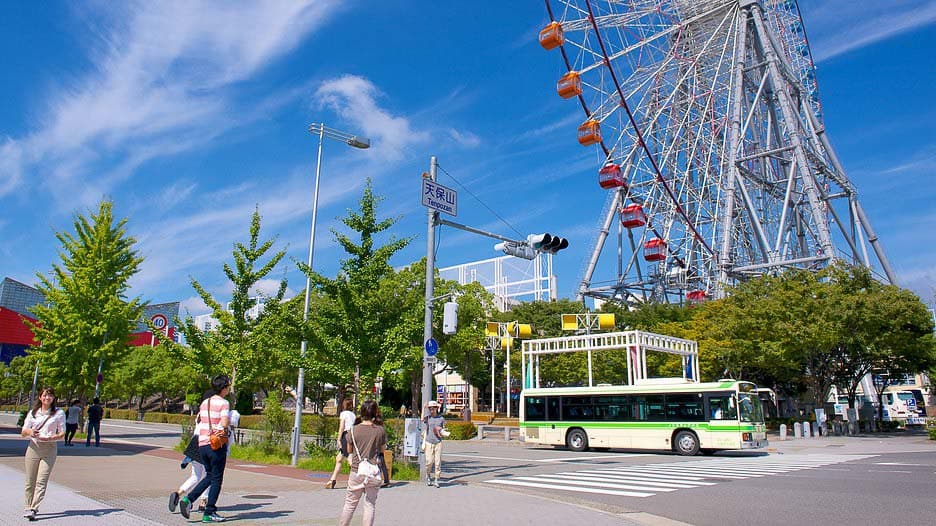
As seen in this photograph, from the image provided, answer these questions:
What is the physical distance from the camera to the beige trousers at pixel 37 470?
27.6 feet

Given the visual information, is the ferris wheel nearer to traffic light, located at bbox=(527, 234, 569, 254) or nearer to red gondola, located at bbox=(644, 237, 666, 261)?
red gondola, located at bbox=(644, 237, 666, 261)

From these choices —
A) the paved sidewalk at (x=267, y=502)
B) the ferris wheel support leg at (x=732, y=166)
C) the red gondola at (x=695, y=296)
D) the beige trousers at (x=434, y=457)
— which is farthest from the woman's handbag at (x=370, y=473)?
the red gondola at (x=695, y=296)

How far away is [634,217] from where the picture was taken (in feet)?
201

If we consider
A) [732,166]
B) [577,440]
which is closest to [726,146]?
[732,166]

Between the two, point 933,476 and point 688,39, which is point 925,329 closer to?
point 933,476

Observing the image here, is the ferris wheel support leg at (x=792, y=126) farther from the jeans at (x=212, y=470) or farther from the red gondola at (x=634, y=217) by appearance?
the jeans at (x=212, y=470)

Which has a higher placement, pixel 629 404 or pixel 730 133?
pixel 730 133

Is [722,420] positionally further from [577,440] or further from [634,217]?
[634,217]

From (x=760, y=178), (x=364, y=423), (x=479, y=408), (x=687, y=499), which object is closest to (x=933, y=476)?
(x=687, y=499)

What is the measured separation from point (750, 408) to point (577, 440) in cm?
710

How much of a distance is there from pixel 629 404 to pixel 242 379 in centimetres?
1462

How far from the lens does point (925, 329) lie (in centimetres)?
3500

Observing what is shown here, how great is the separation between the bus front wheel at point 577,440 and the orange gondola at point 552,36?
2938cm

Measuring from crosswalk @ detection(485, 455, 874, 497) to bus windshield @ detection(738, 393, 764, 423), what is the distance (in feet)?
5.03
